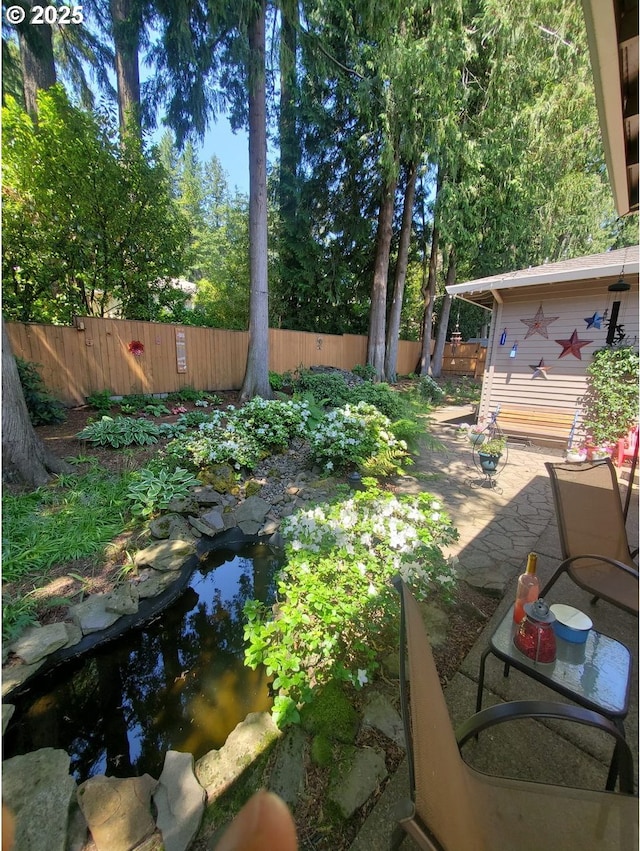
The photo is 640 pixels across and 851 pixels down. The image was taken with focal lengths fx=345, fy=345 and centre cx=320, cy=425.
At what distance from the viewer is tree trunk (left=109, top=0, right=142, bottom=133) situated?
5.52m

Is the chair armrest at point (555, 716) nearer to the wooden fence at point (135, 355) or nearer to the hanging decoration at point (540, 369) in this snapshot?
the hanging decoration at point (540, 369)

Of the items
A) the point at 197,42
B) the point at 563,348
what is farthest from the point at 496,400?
the point at 197,42

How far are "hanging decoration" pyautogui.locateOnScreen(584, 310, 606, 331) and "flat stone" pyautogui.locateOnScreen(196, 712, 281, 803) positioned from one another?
22.3 ft

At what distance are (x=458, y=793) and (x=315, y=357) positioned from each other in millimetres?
10926

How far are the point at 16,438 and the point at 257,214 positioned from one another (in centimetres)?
572

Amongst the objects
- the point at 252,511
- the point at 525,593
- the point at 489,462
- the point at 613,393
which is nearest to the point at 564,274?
the point at 613,393

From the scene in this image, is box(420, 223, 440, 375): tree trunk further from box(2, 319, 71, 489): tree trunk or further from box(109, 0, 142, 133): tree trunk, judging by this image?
box(2, 319, 71, 489): tree trunk

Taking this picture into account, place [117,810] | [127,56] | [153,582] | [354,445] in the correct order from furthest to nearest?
[127,56] < [354,445] < [153,582] < [117,810]

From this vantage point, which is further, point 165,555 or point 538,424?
point 538,424

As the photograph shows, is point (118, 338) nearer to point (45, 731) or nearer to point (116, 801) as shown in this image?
point (45, 731)

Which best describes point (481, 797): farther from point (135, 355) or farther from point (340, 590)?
point (135, 355)

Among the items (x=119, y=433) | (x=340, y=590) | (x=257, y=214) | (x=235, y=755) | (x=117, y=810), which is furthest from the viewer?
(x=257, y=214)

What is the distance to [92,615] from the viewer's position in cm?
229

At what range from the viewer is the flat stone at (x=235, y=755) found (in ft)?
4.50
